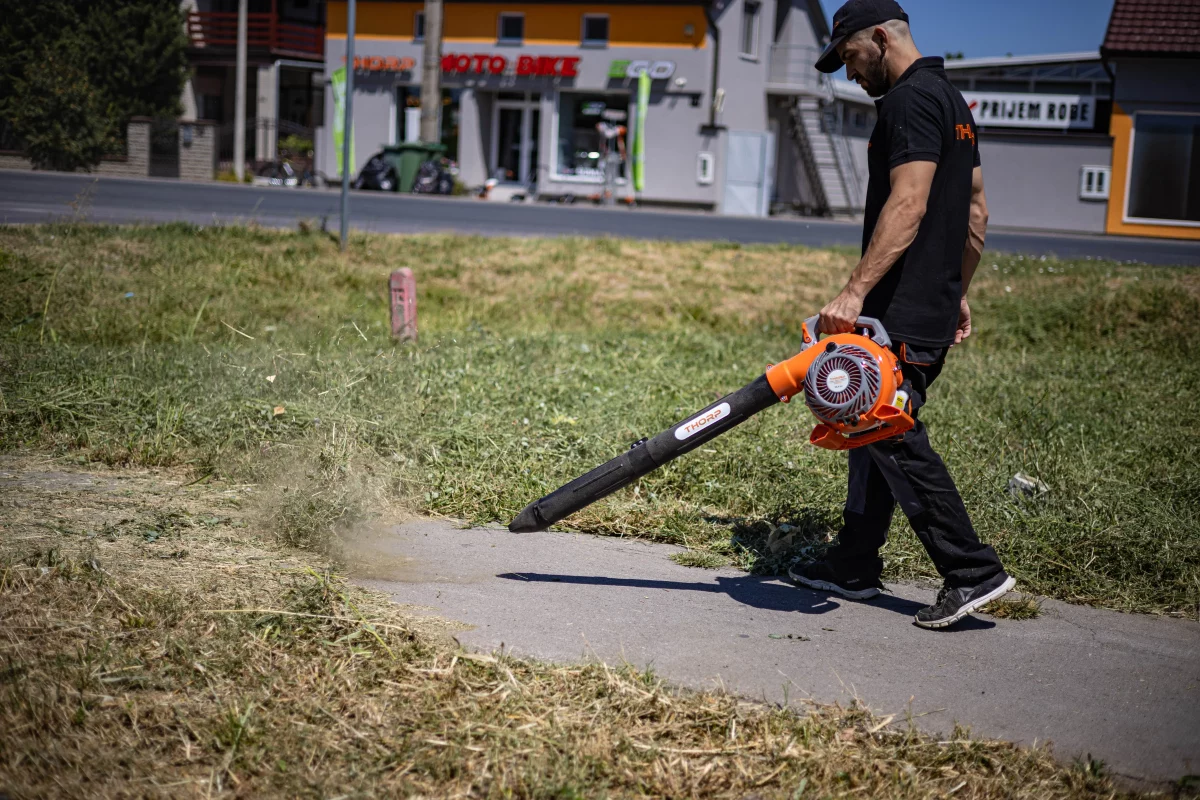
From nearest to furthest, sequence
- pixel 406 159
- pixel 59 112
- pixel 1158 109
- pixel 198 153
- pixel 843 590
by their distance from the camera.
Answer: pixel 843 590
pixel 59 112
pixel 1158 109
pixel 406 159
pixel 198 153

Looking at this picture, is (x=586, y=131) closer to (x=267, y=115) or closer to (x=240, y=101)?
(x=240, y=101)

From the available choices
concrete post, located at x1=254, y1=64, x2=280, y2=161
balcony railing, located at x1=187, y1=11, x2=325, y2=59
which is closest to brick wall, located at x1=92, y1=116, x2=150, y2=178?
concrete post, located at x1=254, y1=64, x2=280, y2=161

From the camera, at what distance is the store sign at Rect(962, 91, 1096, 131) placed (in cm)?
2825

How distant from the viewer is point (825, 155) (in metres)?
38.2

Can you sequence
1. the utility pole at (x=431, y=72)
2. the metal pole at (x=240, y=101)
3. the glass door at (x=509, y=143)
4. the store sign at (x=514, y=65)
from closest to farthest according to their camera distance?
the utility pole at (x=431, y=72)
the metal pole at (x=240, y=101)
the store sign at (x=514, y=65)
the glass door at (x=509, y=143)

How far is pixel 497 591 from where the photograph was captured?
13.5ft

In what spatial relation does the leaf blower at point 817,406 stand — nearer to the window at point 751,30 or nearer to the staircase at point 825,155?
the staircase at point 825,155

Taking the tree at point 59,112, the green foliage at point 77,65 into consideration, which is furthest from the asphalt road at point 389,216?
the green foliage at point 77,65

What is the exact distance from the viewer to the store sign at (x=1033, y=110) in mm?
28250

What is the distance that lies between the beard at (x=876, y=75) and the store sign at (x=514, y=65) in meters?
33.8

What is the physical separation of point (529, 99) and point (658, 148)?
497cm

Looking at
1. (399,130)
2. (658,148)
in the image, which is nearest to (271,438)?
(658,148)

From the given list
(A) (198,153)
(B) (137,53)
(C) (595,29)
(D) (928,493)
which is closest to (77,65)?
(B) (137,53)

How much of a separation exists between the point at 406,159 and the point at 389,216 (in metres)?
15.5
